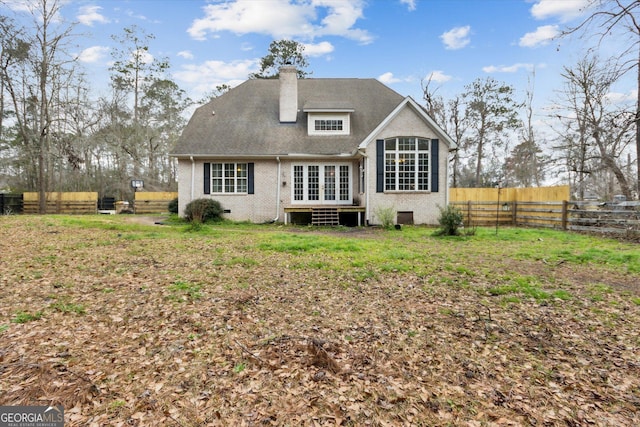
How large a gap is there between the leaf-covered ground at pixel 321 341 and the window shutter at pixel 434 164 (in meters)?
7.27

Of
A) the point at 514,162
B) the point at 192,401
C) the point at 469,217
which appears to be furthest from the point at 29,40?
the point at 514,162

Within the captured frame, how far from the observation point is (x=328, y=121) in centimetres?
1579

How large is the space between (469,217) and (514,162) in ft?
44.9

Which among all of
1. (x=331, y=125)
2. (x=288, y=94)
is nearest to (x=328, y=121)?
(x=331, y=125)

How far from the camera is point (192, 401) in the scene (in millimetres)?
2469

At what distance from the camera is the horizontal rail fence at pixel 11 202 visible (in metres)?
19.9

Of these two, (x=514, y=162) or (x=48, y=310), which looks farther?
(x=514, y=162)

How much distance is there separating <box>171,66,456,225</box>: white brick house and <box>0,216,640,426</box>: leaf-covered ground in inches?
286

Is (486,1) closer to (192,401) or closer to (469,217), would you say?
(469,217)

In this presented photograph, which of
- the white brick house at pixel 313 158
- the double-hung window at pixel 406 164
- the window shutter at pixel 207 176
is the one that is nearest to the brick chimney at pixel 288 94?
the white brick house at pixel 313 158

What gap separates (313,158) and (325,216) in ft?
9.46

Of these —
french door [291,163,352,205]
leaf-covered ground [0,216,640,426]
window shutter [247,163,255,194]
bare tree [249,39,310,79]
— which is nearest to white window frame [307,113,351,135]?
french door [291,163,352,205]

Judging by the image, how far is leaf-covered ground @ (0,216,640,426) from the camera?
7.91 ft

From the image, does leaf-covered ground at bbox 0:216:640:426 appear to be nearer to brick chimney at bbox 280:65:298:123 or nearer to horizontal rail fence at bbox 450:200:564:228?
horizontal rail fence at bbox 450:200:564:228
